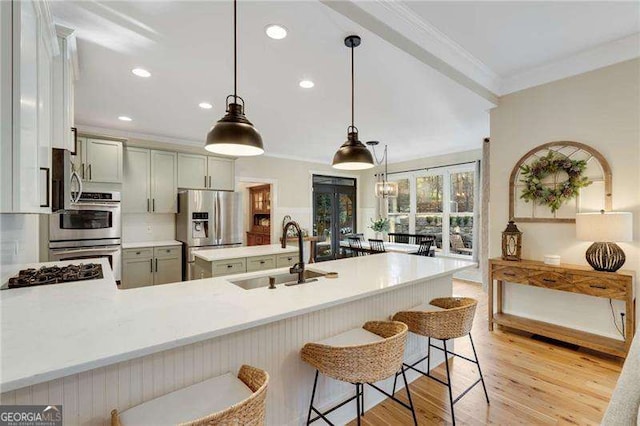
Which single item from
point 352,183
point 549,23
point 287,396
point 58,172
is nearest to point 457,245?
point 352,183

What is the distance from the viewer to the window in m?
5.69

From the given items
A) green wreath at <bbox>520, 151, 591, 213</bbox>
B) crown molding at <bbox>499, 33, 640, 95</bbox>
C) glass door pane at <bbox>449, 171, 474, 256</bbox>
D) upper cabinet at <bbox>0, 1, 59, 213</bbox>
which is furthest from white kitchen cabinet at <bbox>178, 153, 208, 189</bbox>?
glass door pane at <bbox>449, 171, 474, 256</bbox>

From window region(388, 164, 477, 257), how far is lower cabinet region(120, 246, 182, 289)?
4.74m

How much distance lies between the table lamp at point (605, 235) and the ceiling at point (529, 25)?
1463 millimetres

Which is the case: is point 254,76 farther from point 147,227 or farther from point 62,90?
point 147,227

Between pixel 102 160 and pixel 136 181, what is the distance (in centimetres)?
53

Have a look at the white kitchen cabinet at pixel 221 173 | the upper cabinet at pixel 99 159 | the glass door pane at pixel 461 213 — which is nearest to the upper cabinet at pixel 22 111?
the upper cabinet at pixel 99 159

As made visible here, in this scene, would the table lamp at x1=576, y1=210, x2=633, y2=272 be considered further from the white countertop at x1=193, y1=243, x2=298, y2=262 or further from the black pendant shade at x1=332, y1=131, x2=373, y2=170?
the white countertop at x1=193, y1=243, x2=298, y2=262

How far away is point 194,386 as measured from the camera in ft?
3.98

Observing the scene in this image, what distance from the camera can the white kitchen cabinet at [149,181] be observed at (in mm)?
4398

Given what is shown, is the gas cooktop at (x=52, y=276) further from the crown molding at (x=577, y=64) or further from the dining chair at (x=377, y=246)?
the crown molding at (x=577, y=64)

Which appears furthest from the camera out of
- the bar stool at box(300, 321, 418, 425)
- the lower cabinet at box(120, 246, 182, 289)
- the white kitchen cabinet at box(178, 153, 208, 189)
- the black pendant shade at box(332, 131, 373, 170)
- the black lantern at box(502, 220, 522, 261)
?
the white kitchen cabinet at box(178, 153, 208, 189)

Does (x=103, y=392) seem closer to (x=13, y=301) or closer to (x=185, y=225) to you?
(x=13, y=301)

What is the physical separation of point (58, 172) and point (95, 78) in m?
1.72
